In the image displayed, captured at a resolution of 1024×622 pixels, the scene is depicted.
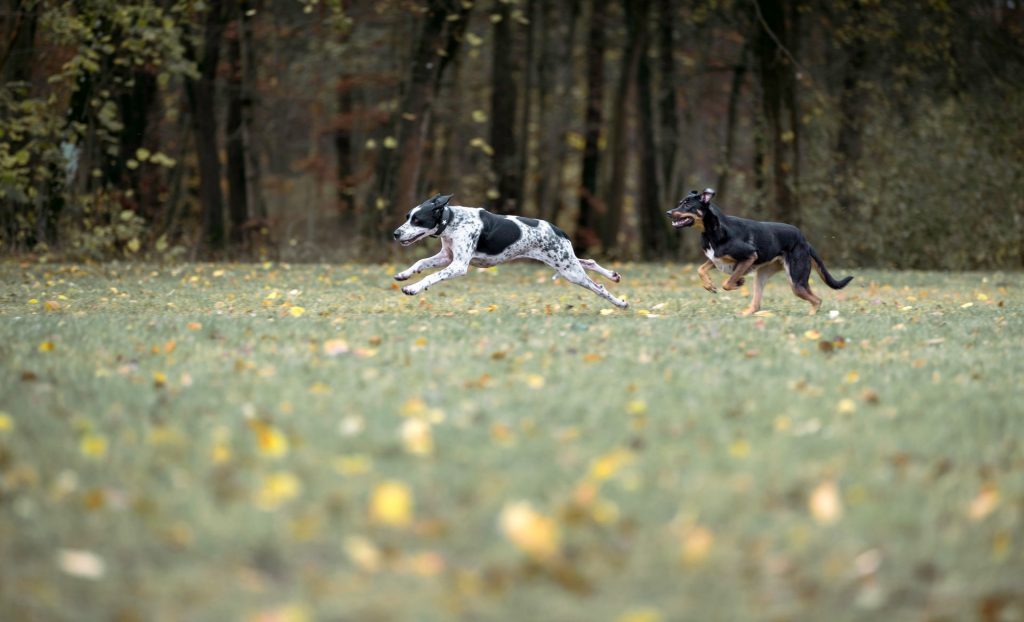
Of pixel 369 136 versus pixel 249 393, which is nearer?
pixel 249 393

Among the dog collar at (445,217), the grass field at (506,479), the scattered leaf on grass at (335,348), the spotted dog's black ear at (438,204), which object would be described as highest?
the spotted dog's black ear at (438,204)

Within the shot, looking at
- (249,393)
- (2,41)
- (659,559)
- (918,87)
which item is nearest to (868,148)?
(918,87)

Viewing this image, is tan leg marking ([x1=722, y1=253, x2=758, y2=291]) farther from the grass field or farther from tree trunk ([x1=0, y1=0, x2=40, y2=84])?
tree trunk ([x1=0, y1=0, x2=40, y2=84])

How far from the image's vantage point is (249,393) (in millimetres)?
5676

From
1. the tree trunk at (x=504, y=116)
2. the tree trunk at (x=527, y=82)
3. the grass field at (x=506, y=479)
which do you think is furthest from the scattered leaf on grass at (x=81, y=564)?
the tree trunk at (x=527, y=82)

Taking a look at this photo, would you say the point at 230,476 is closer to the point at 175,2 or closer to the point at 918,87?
the point at 175,2

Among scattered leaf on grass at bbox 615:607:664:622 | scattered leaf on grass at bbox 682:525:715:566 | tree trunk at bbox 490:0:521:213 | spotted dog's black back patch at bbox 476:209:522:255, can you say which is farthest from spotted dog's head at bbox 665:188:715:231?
tree trunk at bbox 490:0:521:213

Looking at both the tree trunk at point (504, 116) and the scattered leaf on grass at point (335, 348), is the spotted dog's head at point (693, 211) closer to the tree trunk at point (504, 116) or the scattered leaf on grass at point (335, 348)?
the scattered leaf on grass at point (335, 348)

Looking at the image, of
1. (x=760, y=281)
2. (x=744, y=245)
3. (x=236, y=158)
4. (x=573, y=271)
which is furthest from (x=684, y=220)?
(x=236, y=158)

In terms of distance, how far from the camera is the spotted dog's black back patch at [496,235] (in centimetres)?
1102

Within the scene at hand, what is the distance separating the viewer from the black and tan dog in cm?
1059

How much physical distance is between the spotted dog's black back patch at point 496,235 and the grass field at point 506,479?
9.89 ft

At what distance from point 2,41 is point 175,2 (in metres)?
2.99

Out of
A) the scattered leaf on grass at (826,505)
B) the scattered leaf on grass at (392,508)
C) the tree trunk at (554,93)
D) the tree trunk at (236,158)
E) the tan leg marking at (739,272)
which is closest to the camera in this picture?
the scattered leaf on grass at (392,508)
